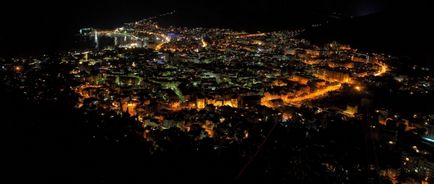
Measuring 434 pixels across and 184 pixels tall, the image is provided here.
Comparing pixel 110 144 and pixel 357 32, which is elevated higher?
pixel 357 32

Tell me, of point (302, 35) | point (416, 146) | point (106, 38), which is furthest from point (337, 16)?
point (416, 146)

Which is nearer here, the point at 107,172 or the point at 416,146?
the point at 107,172

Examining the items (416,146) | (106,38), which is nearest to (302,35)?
(106,38)

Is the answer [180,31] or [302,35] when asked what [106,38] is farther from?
[302,35]

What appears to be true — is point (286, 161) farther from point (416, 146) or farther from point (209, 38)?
point (209, 38)

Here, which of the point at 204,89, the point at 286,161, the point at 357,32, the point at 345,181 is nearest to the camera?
the point at 345,181

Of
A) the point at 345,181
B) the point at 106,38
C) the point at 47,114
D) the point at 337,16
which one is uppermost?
the point at 337,16

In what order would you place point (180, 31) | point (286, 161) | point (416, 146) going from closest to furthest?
point (286, 161), point (416, 146), point (180, 31)
